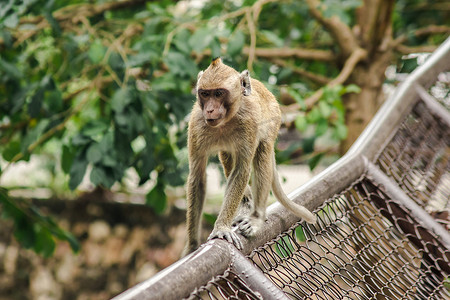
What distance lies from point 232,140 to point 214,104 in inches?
9.5

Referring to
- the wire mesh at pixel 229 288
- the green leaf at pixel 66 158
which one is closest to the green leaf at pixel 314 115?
the green leaf at pixel 66 158

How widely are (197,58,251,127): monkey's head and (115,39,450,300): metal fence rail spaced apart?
0.48m

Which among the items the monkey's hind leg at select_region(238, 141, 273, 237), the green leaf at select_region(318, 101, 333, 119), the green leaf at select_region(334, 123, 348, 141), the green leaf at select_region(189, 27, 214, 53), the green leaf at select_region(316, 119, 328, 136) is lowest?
the green leaf at select_region(334, 123, 348, 141)

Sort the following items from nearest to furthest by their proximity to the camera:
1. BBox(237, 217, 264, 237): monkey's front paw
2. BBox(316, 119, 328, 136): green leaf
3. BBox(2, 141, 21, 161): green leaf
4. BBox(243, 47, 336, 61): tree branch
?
BBox(237, 217, 264, 237): monkey's front paw
BBox(316, 119, 328, 136): green leaf
BBox(2, 141, 21, 161): green leaf
BBox(243, 47, 336, 61): tree branch

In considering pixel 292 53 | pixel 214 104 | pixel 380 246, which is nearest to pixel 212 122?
pixel 214 104

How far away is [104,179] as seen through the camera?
277cm

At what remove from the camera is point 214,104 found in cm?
200

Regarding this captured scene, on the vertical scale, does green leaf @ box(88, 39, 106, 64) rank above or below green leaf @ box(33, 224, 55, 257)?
above

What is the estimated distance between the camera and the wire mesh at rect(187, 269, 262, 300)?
1062 mm

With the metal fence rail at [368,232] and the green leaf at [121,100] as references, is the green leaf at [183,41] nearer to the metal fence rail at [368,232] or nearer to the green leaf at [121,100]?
the green leaf at [121,100]

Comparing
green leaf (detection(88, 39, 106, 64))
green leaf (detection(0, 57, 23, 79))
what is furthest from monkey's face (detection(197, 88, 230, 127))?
green leaf (detection(0, 57, 23, 79))

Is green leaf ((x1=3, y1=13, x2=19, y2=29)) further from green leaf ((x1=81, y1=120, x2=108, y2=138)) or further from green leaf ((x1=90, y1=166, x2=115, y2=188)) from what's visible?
green leaf ((x1=90, y1=166, x2=115, y2=188))

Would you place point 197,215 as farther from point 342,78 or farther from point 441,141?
point 342,78

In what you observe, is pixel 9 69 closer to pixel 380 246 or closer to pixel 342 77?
pixel 342 77
